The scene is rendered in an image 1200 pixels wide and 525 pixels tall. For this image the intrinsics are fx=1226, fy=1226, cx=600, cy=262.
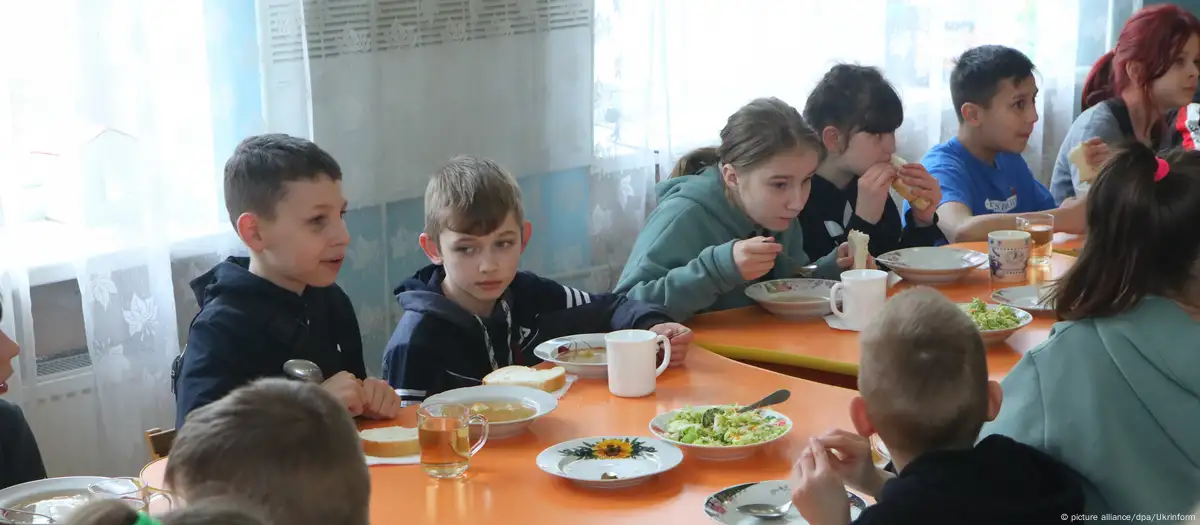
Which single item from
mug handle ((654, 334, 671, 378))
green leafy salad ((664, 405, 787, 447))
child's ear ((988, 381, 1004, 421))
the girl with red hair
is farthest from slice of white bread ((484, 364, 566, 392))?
the girl with red hair

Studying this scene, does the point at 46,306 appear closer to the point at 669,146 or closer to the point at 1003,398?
the point at 669,146

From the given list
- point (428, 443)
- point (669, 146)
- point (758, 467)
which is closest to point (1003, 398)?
point (758, 467)

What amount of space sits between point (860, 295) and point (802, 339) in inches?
5.9

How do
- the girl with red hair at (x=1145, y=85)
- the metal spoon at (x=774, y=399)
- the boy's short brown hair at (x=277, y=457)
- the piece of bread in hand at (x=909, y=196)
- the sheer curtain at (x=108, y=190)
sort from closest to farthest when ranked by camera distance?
1. the boy's short brown hair at (x=277, y=457)
2. the metal spoon at (x=774, y=399)
3. the sheer curtain at (x=108, y=190)
4. the piece of bread in hand at (x=909, y=196)
5. the girl with red hair at (x=1145, y=85)

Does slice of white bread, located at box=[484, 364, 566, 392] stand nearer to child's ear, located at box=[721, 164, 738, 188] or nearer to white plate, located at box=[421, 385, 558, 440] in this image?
white plate, located at box=[421, 385, 558, 440]

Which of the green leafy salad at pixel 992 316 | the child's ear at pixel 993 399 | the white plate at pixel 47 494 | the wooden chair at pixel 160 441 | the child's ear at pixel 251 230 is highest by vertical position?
the child's ear at pixel 251 230

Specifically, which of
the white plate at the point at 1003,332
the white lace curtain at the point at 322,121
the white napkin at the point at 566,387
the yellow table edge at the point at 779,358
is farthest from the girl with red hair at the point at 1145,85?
the white napkin at the point at 566,387

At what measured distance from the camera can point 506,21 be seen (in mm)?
3533

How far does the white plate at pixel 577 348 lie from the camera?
2.25 m

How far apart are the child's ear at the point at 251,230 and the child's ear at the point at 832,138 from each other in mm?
1616

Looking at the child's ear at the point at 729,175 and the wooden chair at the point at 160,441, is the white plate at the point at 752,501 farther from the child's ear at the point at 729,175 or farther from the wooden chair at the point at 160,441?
the child's ear at the point at 729,175

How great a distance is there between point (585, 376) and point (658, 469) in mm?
552

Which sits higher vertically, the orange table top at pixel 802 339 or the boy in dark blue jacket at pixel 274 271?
the boy in dark blue jacket at pixel 274 271

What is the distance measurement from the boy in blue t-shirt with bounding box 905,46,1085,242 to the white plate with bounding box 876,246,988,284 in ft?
1.93
